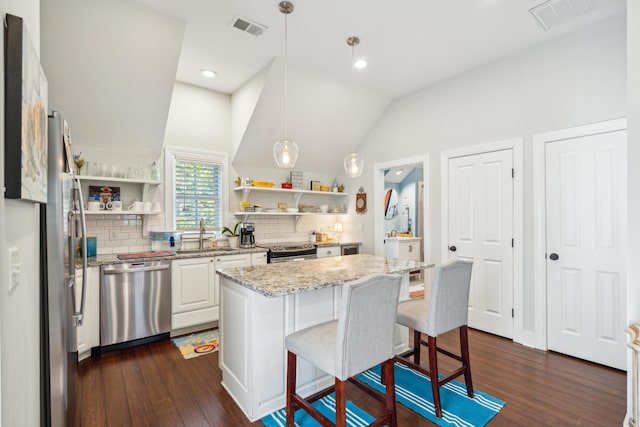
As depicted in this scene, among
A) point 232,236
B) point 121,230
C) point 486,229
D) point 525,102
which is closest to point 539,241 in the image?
point 486,229

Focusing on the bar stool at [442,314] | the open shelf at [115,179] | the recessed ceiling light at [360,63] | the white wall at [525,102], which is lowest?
the bar stool at [442,314]

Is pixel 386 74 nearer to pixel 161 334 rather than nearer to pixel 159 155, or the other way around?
pixel 159 155

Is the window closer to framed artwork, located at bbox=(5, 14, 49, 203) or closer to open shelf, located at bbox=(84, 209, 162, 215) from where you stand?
open shelf, located at bbox=(84, 209, 162, 215)

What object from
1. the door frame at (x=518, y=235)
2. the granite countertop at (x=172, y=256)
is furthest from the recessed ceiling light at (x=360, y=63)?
the granite countertop at (x=172, y=256)

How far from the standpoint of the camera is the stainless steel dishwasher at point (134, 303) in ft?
10.3

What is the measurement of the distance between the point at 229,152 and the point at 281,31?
2.05 m

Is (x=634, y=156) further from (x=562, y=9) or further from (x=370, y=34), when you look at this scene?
(x=370, y=34)

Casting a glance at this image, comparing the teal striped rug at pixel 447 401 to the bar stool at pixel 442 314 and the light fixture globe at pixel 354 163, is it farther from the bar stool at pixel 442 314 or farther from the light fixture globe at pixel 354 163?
the light fixture globe at pixel 354 163

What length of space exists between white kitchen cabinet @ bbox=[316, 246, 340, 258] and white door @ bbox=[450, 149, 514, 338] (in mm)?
1731

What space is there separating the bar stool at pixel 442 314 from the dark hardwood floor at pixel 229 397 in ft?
0.96

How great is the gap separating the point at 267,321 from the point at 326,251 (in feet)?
9.64

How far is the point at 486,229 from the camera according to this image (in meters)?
3.74

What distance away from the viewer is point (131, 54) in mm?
3094

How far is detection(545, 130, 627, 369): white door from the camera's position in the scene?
9.30 ft
